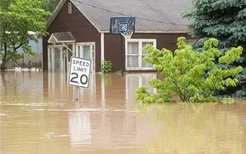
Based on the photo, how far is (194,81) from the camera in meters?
16.0

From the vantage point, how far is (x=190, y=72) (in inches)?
618

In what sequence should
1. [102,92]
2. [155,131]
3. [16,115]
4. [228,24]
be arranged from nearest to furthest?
[155,131]
[16,115]
[228,24]
[102,92]

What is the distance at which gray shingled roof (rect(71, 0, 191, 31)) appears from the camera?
4153cm

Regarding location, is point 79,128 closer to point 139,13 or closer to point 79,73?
point 79,73

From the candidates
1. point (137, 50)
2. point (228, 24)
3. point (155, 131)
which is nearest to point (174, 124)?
point (155, 131)

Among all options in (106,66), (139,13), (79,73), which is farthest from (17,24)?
(79,73)

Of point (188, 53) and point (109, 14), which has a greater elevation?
point (109, 14)

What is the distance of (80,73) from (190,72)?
10.6 feet

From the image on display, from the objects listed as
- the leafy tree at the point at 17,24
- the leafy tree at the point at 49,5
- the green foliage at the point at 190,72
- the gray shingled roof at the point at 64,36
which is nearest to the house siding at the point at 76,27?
the gray shingled roof at the point at 64,36

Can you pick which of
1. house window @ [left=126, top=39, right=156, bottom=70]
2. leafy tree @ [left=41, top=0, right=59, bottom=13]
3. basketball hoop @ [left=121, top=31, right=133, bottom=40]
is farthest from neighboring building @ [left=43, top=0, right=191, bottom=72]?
leafy tree @ [left=41, top=0, right=59, bottom=13]

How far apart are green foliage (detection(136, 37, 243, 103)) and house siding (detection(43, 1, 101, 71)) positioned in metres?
24.6

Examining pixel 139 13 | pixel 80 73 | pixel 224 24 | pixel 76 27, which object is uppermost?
pixel 139 13

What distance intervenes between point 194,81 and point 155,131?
5.33 meters

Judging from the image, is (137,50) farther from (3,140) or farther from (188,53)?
(3,140)
